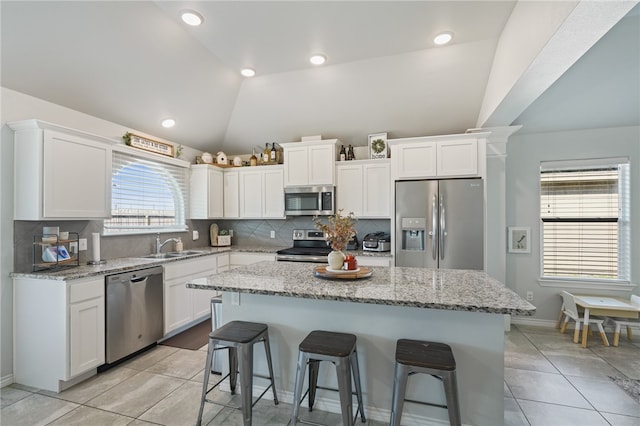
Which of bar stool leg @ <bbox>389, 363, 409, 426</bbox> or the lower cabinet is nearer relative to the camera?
bar stool leg @ <bbox>389, 363, 409, 426</bbox>

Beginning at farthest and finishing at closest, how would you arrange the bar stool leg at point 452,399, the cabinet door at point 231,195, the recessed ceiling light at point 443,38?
the cabinet door at point 231,195 → the recessed ceiling light at point 443,38 → the bar stool leg at point 452,399

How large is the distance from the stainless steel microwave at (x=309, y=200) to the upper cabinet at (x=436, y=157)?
99cm

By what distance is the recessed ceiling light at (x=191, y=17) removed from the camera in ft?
8.38

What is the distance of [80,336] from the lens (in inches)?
97.2

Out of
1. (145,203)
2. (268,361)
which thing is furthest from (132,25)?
(268,361)

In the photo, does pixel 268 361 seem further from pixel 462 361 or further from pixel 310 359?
pixel 462 361

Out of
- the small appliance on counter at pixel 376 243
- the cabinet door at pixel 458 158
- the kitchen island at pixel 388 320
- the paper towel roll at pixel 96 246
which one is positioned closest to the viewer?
the kitchen island at pixel 388 320

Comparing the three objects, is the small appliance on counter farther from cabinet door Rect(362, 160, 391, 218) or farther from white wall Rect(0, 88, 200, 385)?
white wall Rect(0, 88, 200, 385)

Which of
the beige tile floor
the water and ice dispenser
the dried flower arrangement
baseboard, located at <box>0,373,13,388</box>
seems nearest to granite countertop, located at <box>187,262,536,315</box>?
the dried flower arrangement

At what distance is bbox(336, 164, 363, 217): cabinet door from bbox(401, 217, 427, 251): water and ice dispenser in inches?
29.7

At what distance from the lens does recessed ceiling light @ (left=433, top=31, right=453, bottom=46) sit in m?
2.87

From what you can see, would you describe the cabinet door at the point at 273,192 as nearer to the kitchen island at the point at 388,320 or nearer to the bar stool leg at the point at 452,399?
Result: the kitchen island at the point at 388,320

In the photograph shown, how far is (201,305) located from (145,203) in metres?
1.53

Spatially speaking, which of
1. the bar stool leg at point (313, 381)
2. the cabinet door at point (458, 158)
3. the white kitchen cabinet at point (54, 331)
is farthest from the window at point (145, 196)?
the cabinet door at point (458, 158)
